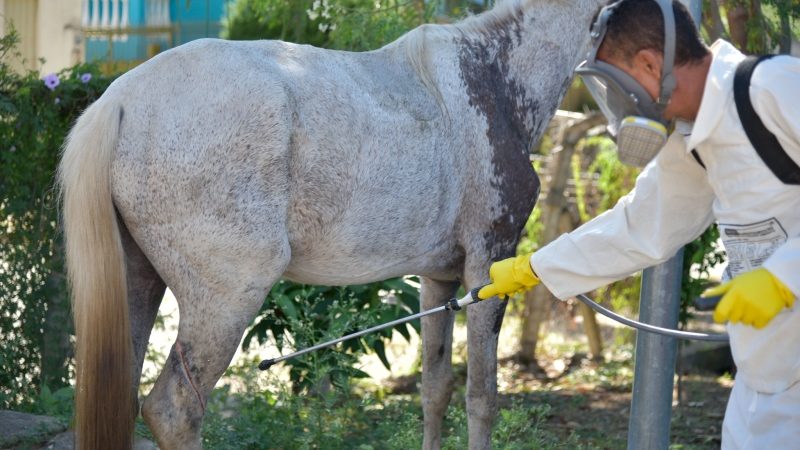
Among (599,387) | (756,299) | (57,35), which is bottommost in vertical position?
(599,387)

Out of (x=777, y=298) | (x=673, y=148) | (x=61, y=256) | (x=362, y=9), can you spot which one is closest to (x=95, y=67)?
(x=61, y=256)

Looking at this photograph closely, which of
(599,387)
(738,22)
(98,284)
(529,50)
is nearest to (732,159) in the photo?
(529,50)

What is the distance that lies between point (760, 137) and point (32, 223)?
14.2 feet

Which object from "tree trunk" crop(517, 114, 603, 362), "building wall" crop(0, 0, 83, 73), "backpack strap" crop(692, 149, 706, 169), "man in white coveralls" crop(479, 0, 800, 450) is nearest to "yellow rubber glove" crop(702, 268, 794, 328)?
"man in white coveralls" crop(479, 0, 800, 450)

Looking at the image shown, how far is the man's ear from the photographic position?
2.86m

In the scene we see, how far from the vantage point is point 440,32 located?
4.42 meters

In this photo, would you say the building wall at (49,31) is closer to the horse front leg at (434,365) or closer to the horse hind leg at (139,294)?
the horse front leg at (434,365)

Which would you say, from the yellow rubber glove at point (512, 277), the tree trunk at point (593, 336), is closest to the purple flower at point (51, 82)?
the yellow rubber glove at point (512, 277)

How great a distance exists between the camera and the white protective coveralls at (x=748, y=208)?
266cm

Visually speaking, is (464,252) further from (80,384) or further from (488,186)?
(80,384)

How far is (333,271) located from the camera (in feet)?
13.2

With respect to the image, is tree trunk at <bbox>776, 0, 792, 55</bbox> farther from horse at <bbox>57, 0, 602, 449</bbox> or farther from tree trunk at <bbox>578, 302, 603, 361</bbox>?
tree trunk at <bbox>578, 302, 603, 361</bbox>

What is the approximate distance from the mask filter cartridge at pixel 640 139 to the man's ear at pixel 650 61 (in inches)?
5.6

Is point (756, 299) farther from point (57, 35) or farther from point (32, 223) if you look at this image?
point (57, 35)
